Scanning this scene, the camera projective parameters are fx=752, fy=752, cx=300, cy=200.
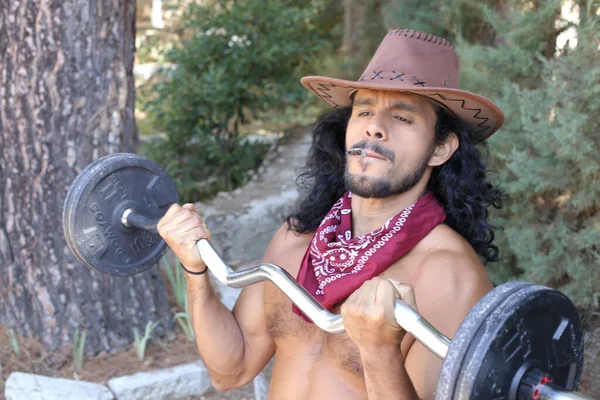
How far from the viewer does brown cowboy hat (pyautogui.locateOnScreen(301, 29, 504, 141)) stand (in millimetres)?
2232

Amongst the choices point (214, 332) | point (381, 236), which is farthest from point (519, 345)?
point (214, 332)

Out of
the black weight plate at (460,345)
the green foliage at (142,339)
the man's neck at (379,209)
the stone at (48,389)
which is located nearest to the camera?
the black weight plate at (460,345)

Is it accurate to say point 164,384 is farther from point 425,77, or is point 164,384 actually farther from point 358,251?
point 425,77

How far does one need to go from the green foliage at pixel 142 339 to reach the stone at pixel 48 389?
0.30m

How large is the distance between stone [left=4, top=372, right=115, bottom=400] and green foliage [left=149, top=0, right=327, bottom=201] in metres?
3.49

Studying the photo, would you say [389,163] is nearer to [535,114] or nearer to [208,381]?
[535,114]

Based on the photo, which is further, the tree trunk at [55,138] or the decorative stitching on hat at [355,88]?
the tree trunk at [55,138]

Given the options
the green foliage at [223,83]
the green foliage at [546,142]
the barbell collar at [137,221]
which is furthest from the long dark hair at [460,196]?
the green foliage at [223,83]

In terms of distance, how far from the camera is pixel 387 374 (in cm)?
175

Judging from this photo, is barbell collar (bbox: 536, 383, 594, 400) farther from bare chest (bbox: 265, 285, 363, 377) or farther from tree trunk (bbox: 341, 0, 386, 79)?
tree trunk (bbox: 341, 0, 386, 79)

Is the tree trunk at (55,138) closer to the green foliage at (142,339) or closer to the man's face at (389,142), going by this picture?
the green foliage at (142,339)

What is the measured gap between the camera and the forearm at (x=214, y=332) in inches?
92.7

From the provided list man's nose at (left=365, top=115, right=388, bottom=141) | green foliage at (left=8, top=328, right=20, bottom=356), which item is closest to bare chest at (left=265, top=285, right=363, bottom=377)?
man's nose at (left=365, top=115, right=388, bottom=141)

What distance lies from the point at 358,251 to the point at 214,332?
561 mm
